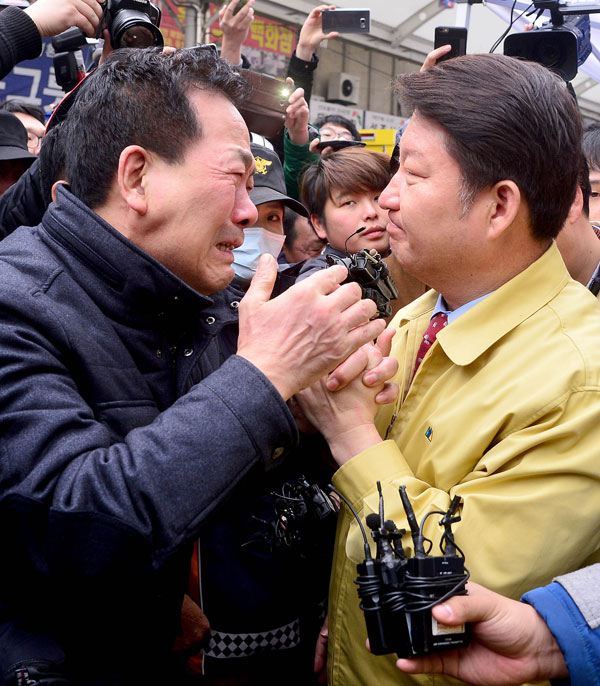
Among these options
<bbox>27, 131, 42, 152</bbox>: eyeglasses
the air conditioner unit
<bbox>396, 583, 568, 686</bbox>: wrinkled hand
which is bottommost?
the air conditioner unit

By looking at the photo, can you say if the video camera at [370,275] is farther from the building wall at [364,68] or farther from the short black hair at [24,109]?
the building wall at [364,68]

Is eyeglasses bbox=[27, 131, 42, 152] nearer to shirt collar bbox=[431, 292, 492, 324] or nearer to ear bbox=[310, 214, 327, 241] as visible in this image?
ear bbox=[310, 214, 327, 241]

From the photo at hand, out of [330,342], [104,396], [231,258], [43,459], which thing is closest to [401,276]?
[231,258]

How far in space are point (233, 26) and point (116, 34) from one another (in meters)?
1.08

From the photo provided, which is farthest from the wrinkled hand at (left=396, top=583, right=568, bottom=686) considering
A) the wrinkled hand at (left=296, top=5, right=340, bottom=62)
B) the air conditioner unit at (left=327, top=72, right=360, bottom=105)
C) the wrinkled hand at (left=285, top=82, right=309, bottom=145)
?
the air conditioner unit at (left=327, top=72, right=360, bottom=105)

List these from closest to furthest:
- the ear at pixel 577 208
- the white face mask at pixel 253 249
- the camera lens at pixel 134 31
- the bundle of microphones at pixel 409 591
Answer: the bundle of microphones at pixel 409 591 < the ear at pixel 577 208 < the camera lens at pixel 134 31 < the white face mask at pixel 253 249

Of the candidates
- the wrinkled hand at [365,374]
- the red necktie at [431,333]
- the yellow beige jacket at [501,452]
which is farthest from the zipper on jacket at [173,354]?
the red necktie at [431,333]

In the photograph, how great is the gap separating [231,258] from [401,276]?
1.51 metres

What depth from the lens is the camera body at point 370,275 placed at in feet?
5.52

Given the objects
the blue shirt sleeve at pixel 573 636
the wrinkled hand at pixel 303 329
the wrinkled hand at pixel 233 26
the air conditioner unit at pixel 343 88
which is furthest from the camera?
the air conditioner unit at pixel 343 88

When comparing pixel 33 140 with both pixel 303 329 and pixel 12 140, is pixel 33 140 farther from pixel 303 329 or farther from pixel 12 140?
pixel 303 329

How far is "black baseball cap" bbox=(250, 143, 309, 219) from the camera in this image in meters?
3.23

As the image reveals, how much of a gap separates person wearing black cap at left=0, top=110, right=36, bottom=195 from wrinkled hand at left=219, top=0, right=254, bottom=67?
111 cm

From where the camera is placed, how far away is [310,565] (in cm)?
190
